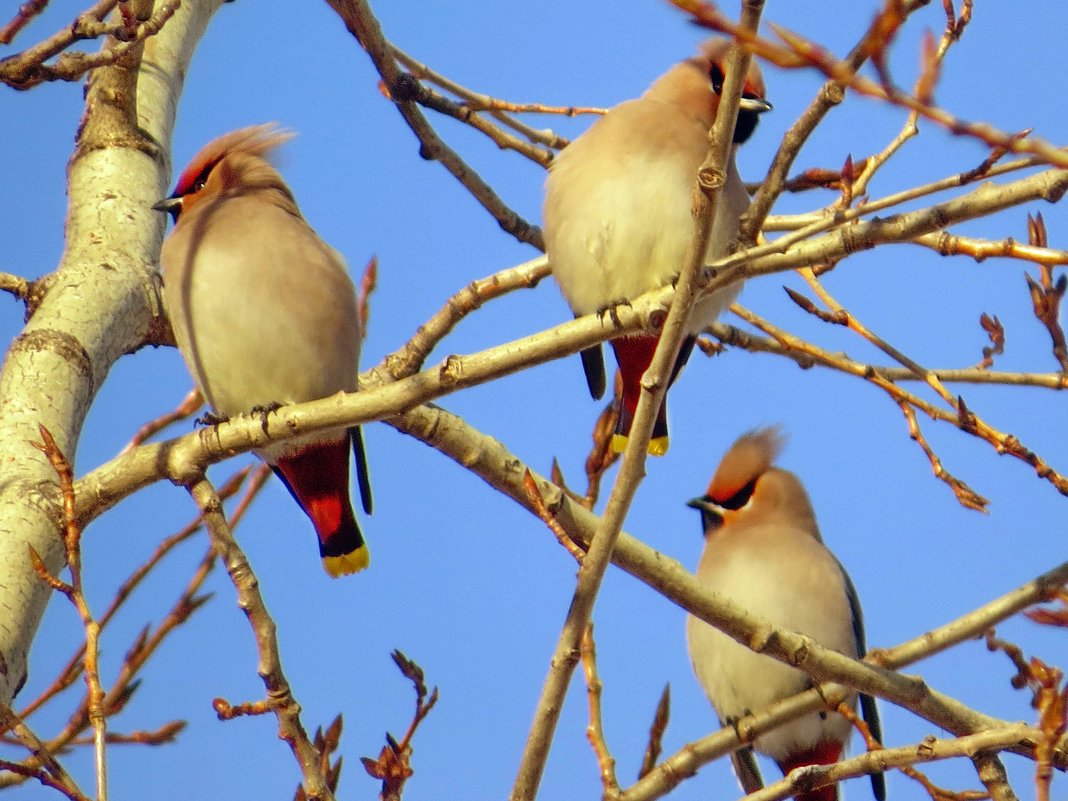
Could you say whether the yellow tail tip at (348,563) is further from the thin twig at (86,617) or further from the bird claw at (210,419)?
the thin twig at (86,617)

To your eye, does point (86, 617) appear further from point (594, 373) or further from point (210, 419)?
point (594, 373)

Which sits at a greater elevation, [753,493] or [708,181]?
[753,493]

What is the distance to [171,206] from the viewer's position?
3959 millimetres

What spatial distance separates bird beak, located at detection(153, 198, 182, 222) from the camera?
3811 mm

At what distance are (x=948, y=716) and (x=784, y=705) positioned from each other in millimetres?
463

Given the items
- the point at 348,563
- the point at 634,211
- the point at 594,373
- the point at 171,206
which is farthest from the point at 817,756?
the point at 171,206

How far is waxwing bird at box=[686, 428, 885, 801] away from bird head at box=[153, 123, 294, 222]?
169 centimetres

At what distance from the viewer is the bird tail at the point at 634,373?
3777 mm

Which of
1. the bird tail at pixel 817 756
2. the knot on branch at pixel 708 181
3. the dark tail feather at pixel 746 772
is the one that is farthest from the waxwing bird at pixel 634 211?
the knot on branch at pixel 708 181

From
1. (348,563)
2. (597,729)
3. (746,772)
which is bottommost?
(597,729)

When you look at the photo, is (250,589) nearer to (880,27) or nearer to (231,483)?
(231,483)

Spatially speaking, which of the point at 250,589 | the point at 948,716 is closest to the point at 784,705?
the point at 948,716

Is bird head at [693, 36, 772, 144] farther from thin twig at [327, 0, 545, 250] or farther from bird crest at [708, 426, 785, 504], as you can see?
bird crest at [708, 426, 785, 504]

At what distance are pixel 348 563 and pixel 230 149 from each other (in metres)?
1.29
